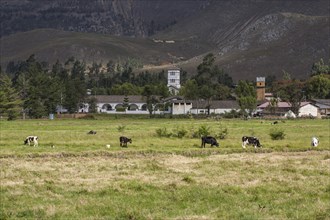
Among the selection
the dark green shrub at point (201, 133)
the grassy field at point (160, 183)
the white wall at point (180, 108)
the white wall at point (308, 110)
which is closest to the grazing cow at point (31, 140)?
the grassy field at point (160, 183)

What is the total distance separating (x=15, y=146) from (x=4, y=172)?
16083mm

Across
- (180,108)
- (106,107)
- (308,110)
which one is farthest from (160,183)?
(106,107)

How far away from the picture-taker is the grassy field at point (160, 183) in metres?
22.3

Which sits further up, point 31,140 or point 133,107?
point 133,107

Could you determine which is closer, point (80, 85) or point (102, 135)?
point (102, 135)

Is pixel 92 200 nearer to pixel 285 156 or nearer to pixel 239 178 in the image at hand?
pixel 239 178

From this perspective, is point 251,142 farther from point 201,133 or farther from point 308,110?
point 308,110

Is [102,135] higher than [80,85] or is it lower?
lower

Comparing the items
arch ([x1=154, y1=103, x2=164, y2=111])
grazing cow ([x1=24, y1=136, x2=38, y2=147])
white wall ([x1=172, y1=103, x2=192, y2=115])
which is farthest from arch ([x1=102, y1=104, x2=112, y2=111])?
grazing cow ([x1=24, y1=136, x2=38, y2=147])

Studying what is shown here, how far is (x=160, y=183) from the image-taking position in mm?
28312

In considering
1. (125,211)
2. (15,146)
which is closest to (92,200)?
(125,211)

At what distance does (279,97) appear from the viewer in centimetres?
15912

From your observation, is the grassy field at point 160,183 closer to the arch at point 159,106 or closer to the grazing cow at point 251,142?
the grazing cow at point 251,142

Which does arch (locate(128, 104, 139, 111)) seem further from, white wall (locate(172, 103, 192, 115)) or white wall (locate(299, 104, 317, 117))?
white wall (locate(299, 104, 317, 117))
